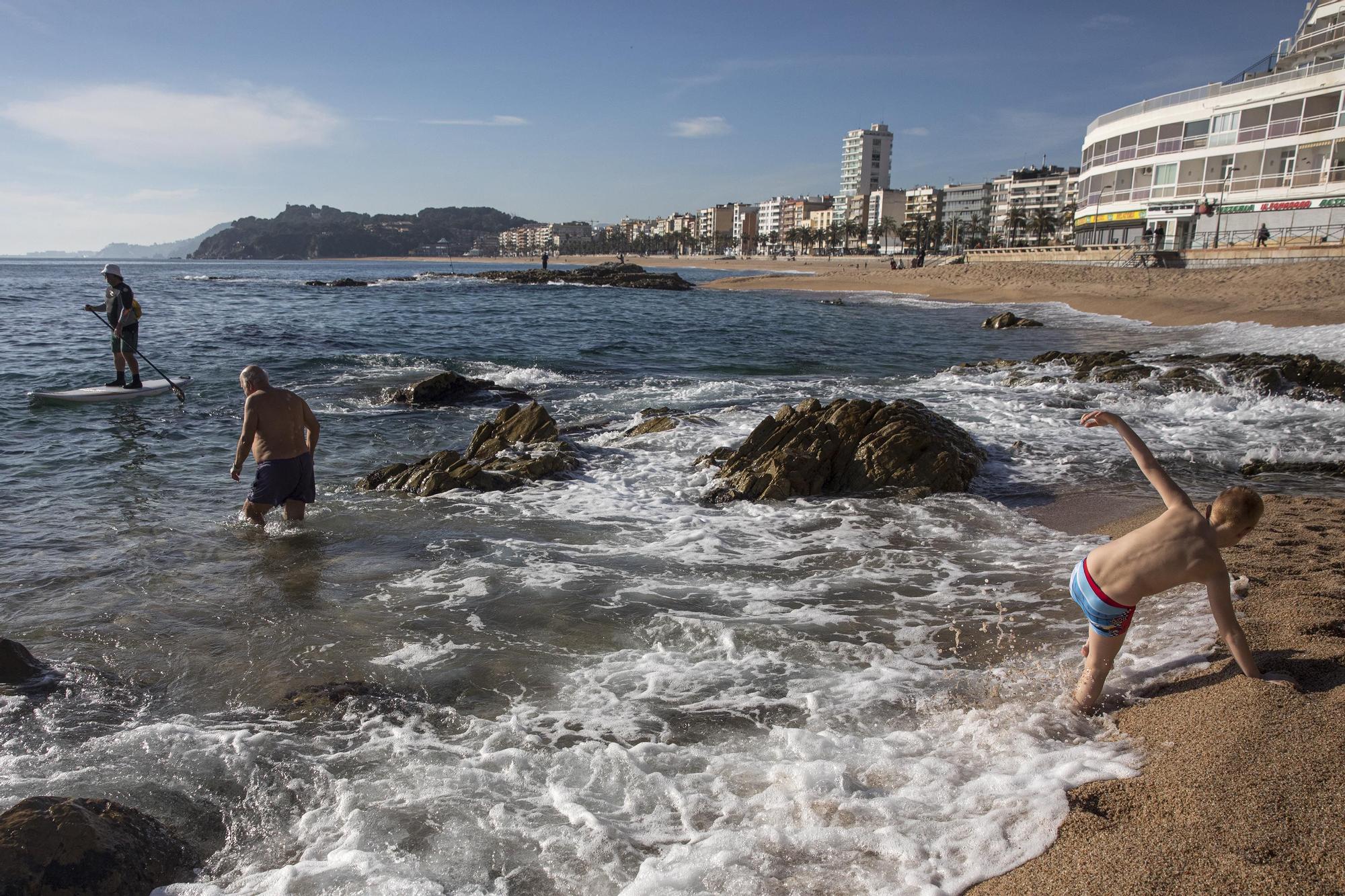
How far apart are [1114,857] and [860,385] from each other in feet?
50.8

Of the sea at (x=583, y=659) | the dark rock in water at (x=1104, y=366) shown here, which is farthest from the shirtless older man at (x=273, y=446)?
the dark rock in water at (x=1104, y=366)

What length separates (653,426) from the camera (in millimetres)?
12375

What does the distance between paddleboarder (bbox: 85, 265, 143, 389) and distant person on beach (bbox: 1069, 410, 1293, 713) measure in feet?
51.1

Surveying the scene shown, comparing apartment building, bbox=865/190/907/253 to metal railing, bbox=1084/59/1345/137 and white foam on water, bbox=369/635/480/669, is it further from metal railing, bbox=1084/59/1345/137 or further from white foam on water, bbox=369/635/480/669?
white foam on water, bbox=369/635/480/669

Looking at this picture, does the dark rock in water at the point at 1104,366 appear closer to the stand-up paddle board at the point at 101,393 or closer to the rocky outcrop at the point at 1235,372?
the rocky outcrop at the point at 1235,372

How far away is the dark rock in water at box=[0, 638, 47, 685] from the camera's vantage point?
4949mm

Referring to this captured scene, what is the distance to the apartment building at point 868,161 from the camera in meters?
190

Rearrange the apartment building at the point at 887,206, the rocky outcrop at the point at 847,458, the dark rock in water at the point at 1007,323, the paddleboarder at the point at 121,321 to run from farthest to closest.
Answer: the apartment building at the point at 887,206
the dark rock in water at the point at 1007,323
the paddleboarder at the point at 121,321
the rocky outcrop at the point at 847,458

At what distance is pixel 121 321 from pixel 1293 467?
19.1m

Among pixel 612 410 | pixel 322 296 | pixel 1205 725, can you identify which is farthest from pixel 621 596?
pixel 322 296

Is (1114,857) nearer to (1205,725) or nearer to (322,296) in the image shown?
(1205,725)

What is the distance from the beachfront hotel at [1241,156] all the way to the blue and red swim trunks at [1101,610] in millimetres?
40249

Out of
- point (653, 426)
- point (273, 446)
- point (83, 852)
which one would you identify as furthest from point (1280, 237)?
point (83, 852)

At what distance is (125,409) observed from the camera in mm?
14484
